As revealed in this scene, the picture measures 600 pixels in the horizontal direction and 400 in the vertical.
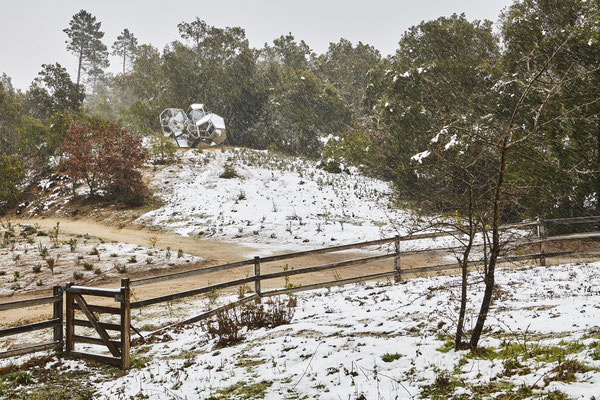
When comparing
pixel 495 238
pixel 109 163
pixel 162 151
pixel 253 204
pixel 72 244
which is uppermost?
pixel 162 151

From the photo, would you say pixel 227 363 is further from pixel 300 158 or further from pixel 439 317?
pixel 300 158

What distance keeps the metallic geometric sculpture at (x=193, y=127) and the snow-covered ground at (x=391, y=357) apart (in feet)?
96.2

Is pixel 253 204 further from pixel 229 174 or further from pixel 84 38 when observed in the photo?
pixel 84 38

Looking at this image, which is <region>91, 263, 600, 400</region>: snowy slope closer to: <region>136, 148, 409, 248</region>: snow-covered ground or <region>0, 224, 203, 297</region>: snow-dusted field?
<region>0, 224, 203, 297</region>: snow-dusted field

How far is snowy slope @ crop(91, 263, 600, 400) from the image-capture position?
466 cm

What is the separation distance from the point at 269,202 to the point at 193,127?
49.3 feet

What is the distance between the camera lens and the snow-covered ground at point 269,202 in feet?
68.3

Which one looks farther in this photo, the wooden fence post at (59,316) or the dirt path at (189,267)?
the dirt path at (189,267)

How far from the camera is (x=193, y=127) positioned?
36938 millimetres

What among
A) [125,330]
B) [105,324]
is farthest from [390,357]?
[105,324]

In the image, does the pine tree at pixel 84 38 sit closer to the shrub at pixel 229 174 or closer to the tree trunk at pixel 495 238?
the shrub at pixel 229 174

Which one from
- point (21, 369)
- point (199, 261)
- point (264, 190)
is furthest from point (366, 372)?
point (264, 190)

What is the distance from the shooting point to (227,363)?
6.43 meters

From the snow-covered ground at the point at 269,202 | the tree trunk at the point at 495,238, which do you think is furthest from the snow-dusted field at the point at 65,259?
the tree trunk at the point at 495,238
